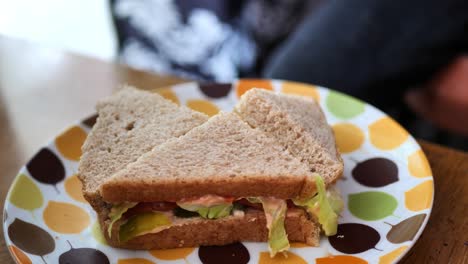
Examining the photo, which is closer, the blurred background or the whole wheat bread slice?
the whole wheat bread slice

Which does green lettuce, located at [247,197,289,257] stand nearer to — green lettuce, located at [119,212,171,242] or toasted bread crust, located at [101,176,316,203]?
toasted bread crust, located at [101,176,316,203]

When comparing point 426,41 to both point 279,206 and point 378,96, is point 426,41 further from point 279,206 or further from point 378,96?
point 279,206

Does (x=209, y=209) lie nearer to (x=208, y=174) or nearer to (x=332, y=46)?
(x=208, y=174)

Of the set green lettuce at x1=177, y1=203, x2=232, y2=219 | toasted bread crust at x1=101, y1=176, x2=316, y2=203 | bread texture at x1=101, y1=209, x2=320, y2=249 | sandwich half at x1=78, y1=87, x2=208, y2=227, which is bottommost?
bread texture at x1=101, y1=209, x2=320, y2=249

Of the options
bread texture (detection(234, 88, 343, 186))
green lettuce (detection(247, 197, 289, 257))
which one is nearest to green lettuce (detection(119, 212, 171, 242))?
green lettuce (detection(247, 197, 289, 257))

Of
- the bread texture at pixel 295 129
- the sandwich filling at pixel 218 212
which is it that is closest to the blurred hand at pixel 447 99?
the bread texture at pixel 295 129

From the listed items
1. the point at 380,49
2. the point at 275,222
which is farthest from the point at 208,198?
the point at 380,49

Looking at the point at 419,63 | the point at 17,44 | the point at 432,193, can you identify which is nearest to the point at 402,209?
the point at 432,193
